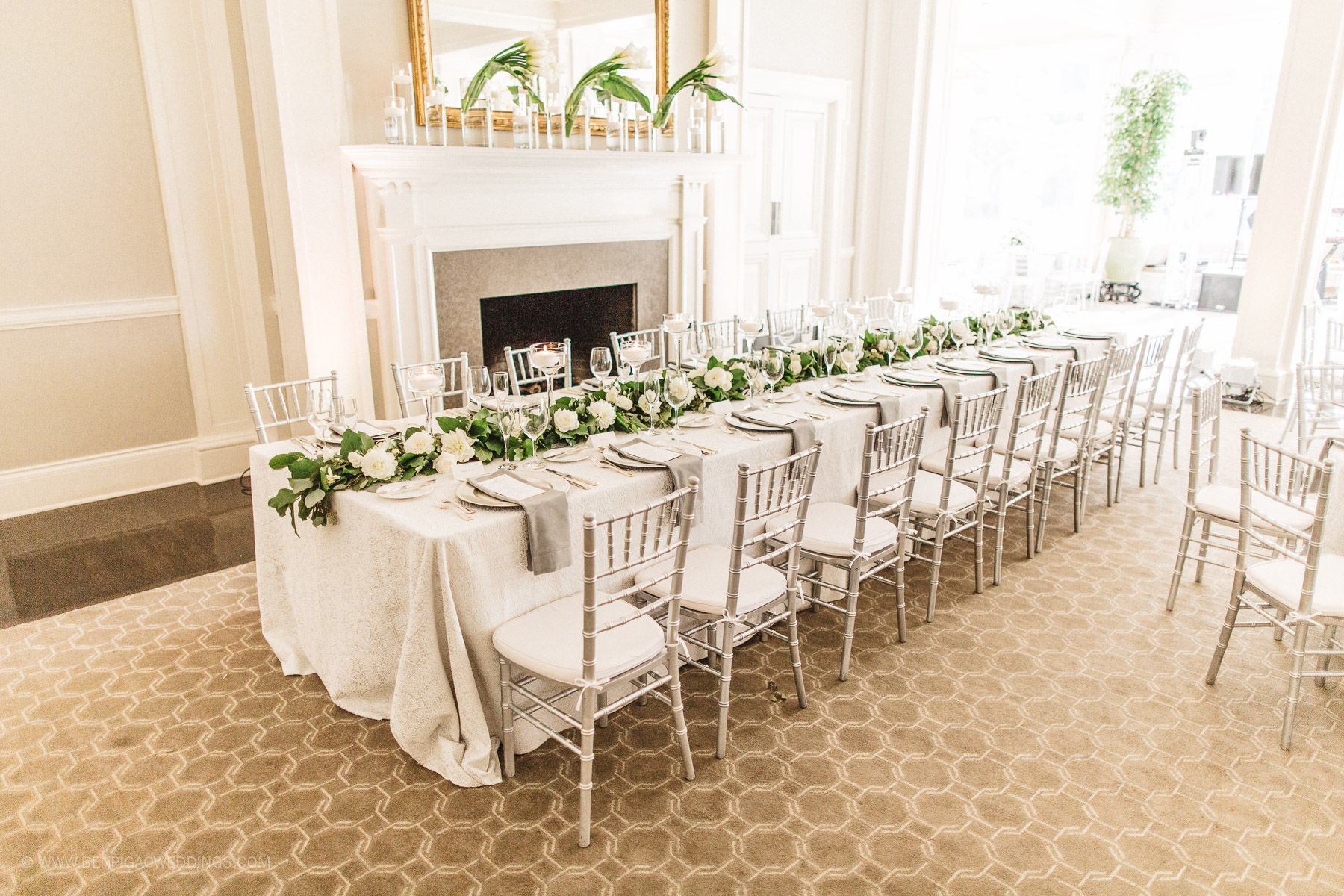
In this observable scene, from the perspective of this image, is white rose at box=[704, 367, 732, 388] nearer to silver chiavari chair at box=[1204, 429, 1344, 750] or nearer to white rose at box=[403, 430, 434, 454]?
white rose at box=[403, 430, 434, 454]

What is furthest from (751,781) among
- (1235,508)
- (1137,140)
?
(1137,140)

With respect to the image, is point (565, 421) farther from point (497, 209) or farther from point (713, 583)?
point (497, 209)

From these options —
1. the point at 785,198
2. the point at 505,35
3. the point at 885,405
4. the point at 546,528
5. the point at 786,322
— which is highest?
the point at 505,35

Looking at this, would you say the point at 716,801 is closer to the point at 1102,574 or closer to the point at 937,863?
the point at 937,863

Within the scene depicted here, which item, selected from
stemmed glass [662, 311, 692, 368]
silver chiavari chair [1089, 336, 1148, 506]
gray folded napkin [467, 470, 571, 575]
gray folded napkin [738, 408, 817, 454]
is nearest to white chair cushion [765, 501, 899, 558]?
gray folded napkin [738, 408, 817, 454]

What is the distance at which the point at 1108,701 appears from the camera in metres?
3.21

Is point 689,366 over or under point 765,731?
over

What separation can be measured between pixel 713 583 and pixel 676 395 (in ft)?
2.98

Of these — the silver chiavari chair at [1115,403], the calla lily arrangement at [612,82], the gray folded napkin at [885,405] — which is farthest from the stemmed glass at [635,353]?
the silver chiavari chair at [1115,403]

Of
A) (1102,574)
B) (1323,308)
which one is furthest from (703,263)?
(1323,308)

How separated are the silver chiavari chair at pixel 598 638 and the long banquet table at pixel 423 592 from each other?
0.09 metres

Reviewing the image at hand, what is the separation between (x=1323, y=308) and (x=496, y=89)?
755cm

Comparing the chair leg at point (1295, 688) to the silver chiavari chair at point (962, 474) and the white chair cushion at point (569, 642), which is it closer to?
the silver chiavari chair at point (962, 474)

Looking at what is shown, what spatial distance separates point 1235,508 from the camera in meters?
3.63
